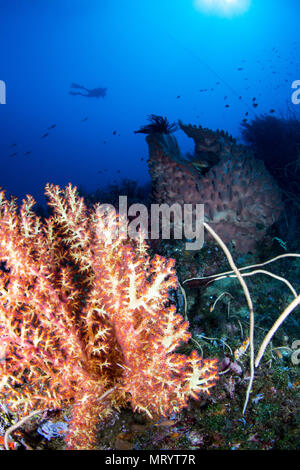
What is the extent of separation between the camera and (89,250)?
6.31 ft

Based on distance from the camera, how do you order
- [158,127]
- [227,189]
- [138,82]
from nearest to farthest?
[227,189], [158,127], [138,82]

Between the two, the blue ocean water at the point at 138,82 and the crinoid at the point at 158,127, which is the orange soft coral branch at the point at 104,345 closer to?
the crinoid at the point at 158,127

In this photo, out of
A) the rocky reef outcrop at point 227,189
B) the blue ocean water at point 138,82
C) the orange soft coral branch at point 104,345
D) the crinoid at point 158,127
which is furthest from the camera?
the blue ocean water at point 138,82

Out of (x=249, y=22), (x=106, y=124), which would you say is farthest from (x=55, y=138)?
(x=249, y=22)

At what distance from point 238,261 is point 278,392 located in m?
2.31

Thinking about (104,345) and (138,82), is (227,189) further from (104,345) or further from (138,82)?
(138,82)

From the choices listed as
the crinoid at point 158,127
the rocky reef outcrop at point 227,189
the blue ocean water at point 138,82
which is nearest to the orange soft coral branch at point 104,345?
the rocky reef outcrop at point 227,189

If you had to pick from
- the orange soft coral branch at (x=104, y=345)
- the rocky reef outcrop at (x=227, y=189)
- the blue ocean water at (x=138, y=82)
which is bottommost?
the orange soft coral branch at (x=104, y=345)

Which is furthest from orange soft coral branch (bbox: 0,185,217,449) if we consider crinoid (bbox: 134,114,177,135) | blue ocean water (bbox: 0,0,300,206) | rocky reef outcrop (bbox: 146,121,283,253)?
blue ocean water (bbox: 0,0,300,206)

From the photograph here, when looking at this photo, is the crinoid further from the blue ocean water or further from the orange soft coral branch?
the blue ocean water

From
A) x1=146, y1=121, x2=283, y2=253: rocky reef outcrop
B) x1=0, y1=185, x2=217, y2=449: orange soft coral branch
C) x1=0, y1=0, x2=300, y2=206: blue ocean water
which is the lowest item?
x1=0, y1=185, x2=217, y2=449: orange soft coral branch

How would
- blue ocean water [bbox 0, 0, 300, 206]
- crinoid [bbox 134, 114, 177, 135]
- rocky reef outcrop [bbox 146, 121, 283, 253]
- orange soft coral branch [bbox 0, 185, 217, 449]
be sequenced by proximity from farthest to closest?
blue ocean water [bbox 0, 0, 300, 206]
crinoid [bbox 134, 114, 177, 135]
rocky reef outcrop [bbox 146, 121, 283, 253]
orange soft coral branch [bbox 0, 185, 217, 449]

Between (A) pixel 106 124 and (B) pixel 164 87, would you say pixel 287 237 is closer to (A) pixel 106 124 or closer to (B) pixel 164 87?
(A) pixel 106 124

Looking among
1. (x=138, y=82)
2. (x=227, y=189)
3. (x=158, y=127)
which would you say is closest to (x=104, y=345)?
(x=227, y=189)
